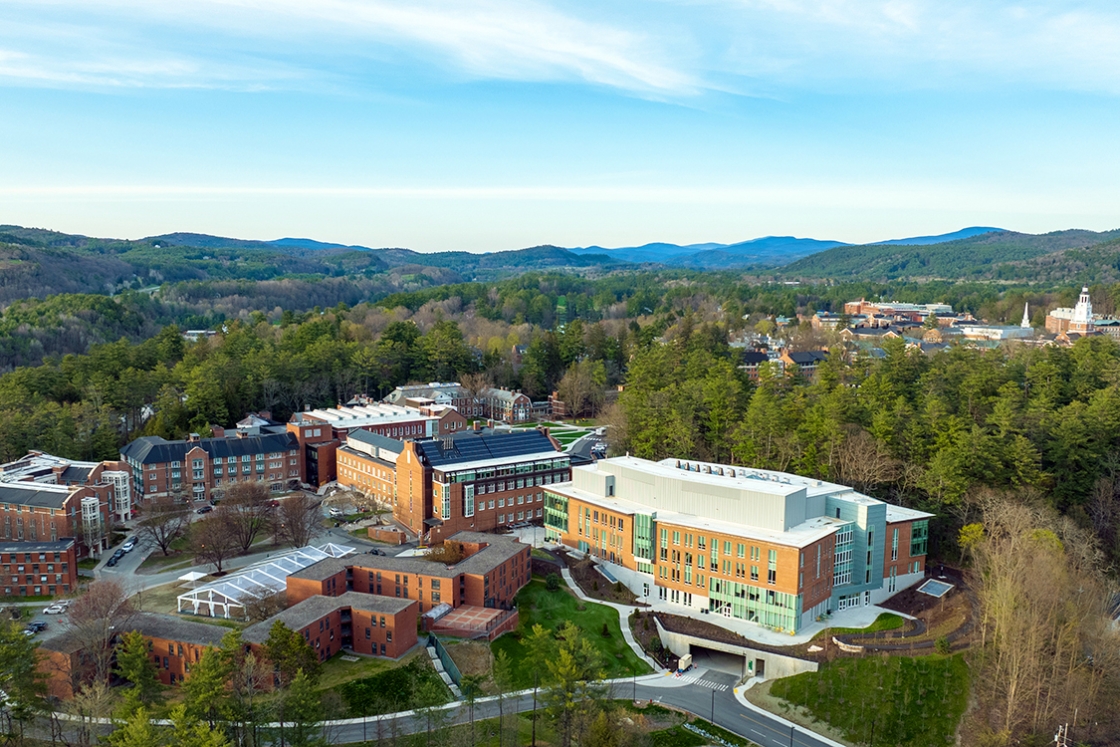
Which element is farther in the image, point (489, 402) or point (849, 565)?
point (489, 402)

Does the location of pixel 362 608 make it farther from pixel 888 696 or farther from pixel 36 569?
pixel 888 696

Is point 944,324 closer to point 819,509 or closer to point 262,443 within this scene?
point 819,509

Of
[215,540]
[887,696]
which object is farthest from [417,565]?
[887,696]

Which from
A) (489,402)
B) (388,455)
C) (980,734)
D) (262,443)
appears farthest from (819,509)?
(489,402)

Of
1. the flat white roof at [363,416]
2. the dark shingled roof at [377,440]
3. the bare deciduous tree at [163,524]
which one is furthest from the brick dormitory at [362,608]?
the flat white roof at [363,416]

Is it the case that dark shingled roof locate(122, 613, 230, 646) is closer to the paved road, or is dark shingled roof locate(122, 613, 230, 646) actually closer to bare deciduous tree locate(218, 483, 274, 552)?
the paved road

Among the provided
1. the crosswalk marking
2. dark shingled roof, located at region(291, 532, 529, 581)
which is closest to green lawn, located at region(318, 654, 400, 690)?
dark shingled roof, located at region(291, 532, 529, 581)

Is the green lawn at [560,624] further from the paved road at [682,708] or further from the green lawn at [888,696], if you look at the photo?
the green lawn at [888,696]
